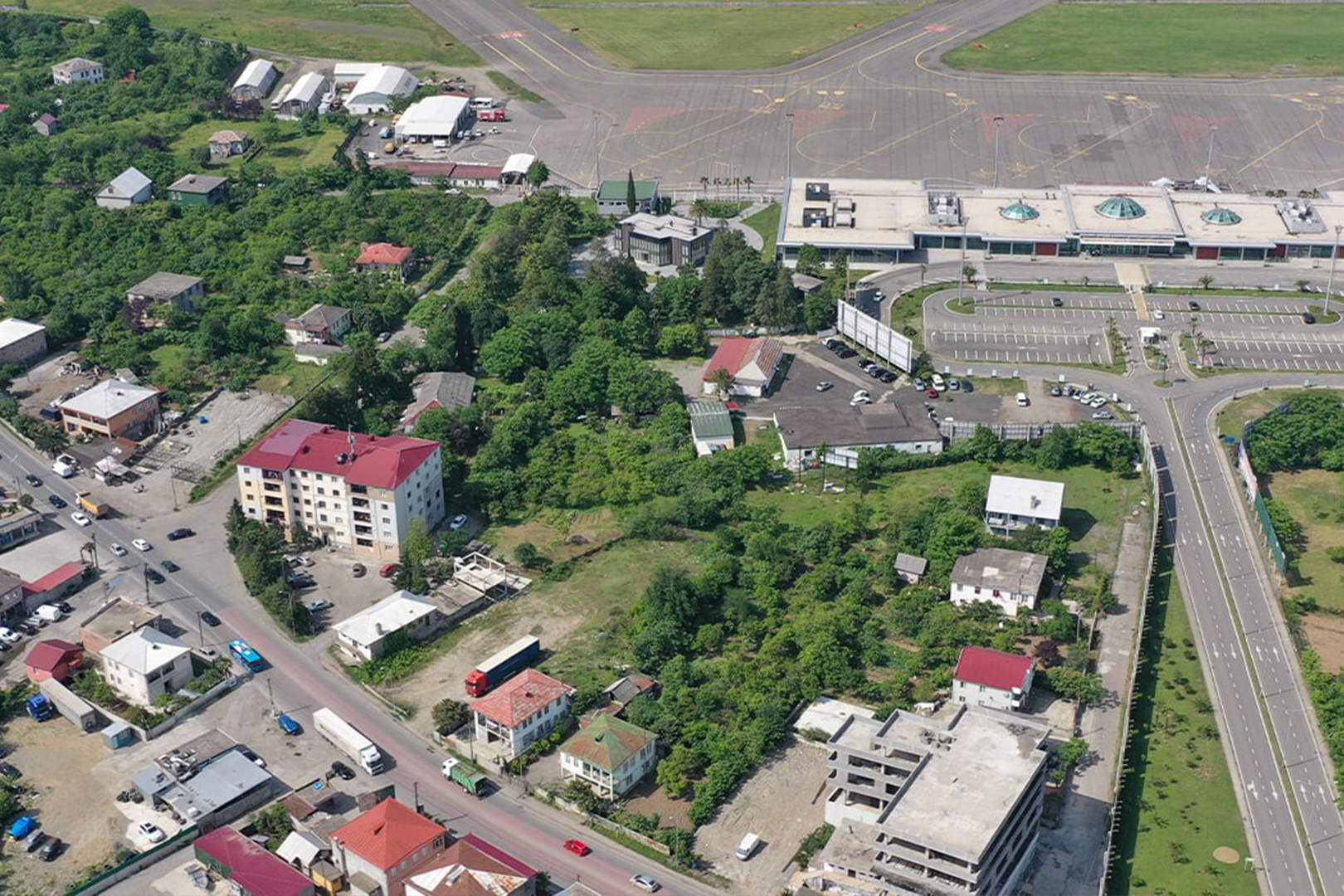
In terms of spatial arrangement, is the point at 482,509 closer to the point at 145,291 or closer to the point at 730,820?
the point at 730,820

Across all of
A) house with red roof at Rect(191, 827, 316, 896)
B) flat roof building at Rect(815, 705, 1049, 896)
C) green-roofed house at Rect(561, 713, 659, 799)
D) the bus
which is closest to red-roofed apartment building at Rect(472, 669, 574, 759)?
green-roofed house at Rect(561, 713, 659, 799)

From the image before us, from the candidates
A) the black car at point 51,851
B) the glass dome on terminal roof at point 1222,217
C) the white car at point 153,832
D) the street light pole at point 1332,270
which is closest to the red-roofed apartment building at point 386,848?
the white car at point 153,832

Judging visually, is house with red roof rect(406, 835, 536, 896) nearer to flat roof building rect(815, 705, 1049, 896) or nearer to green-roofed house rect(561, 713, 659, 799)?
green-roofed house rect(561, 713, 659, 799)

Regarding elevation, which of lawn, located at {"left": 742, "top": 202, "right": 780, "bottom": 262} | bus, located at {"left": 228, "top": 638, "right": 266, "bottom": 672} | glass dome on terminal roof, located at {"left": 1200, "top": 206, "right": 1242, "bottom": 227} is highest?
glass dome on terminal roof, located at {"left": 1200, "top": 206, "right": 1242, "bottom": 227}

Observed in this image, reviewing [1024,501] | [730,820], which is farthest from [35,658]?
[1024,501]

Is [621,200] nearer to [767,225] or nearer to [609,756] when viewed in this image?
[767,225]

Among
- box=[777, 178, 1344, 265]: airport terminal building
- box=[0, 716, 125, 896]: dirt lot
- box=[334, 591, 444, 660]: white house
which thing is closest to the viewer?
box=[0, 716, 125, 896]: dirt lot

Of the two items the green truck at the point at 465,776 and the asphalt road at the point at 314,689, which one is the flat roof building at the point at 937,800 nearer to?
the asphalt road at the point at 314,689
